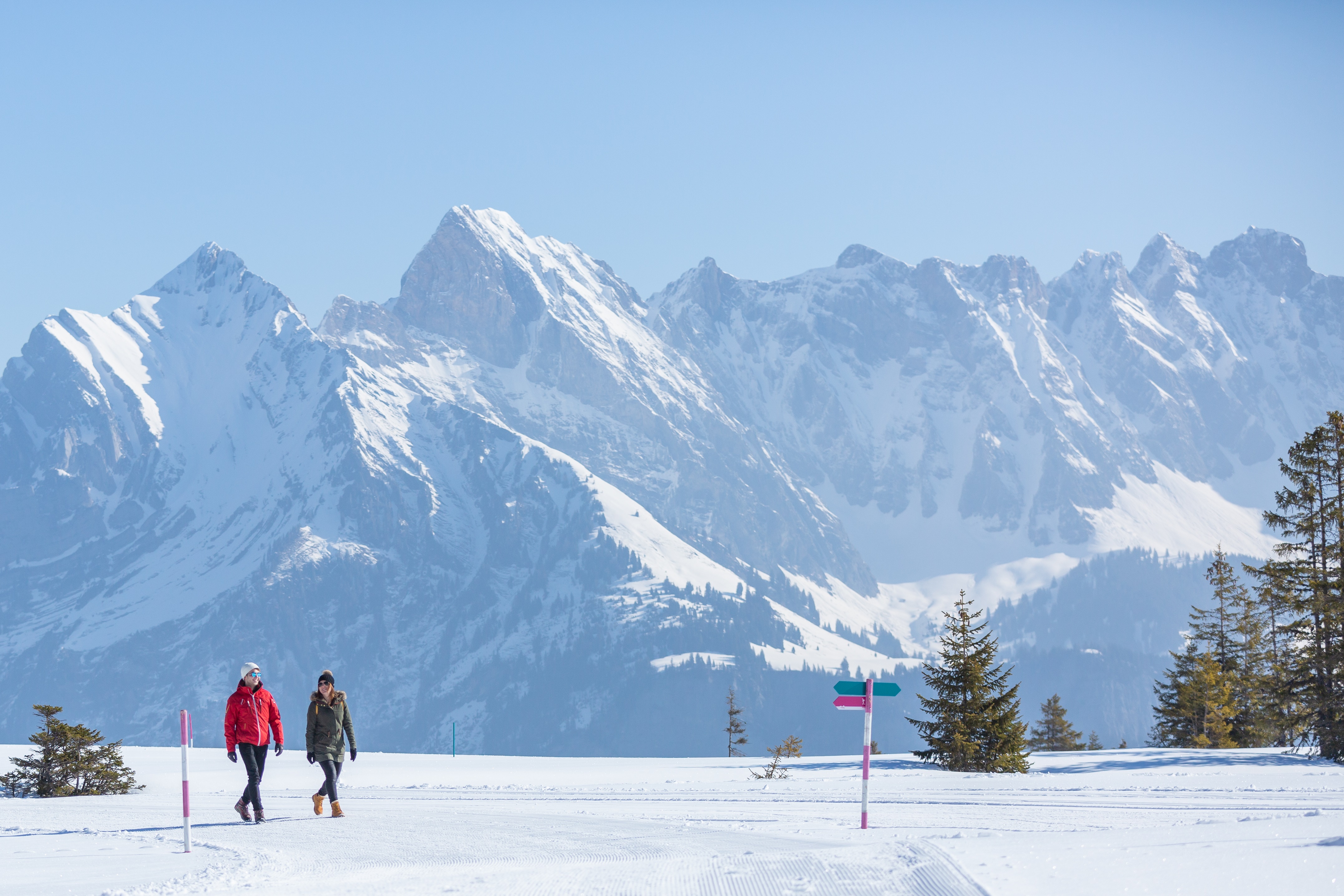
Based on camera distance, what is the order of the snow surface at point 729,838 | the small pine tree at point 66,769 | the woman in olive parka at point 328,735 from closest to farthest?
1. the snow surface at point 729,838
2. the woman in olive parka at point 328,735
3. the small pine tree at point 66,769

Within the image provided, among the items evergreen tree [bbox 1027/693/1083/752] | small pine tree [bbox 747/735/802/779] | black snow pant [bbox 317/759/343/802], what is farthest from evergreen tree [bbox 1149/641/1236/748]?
black snow pant [bbox 317/759/343/802]

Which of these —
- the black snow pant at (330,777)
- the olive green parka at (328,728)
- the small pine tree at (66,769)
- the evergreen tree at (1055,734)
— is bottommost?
the evergreen tree at (1055,734)

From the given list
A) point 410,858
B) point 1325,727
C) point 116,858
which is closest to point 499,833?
point 410,858

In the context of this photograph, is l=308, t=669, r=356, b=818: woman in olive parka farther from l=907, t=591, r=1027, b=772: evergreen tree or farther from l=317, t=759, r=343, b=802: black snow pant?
l=907, t=591, r=1027, b=772: evergreen tree

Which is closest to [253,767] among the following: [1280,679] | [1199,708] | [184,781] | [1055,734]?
[184,781]

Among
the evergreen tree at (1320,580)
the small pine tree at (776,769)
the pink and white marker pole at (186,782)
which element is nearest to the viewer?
the pink and white marker pole at (186,782)

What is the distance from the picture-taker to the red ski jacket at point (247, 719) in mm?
19188

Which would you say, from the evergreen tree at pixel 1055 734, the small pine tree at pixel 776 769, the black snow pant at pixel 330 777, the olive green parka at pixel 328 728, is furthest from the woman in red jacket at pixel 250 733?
the evergreen tree at pixel 1055 734

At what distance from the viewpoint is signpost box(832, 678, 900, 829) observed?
57.2 ft

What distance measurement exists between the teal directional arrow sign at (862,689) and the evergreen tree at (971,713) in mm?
15818

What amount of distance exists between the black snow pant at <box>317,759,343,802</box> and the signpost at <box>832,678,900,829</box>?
8.47m

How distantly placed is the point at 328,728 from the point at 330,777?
2.69 feet

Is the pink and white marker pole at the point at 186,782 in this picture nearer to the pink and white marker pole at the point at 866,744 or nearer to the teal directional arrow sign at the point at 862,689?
the teal directional arrow sign at the point at 862,689

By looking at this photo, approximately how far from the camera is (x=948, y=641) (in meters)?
36.7
